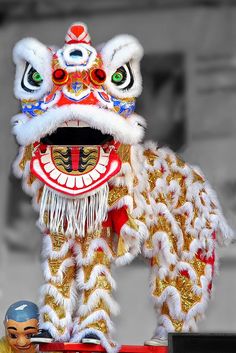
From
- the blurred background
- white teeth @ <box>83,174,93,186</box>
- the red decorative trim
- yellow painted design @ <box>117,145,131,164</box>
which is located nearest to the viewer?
the red decorative trim

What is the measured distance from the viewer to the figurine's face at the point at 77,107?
292 centimetres

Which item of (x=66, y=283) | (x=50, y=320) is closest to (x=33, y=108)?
(x=66, y=283)

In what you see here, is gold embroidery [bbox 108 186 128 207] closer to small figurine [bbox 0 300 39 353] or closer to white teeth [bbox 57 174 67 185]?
white teeth [bbox 57 174 67 185]

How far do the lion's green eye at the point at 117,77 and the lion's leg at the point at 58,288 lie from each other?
529mm

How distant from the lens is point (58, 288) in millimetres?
2961

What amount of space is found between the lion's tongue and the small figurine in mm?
449

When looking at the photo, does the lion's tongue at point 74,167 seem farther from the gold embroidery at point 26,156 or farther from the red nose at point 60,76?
the red nose at point 60,76

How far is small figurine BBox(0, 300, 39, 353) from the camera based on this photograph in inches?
119

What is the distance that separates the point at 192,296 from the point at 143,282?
1.78ft

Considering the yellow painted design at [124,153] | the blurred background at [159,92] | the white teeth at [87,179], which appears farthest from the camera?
the blurred background at [159,92]

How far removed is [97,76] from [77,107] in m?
0.13

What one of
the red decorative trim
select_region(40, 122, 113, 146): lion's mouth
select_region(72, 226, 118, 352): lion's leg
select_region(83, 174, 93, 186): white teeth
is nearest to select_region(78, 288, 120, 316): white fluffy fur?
select_region(72, 226, 118, 352): lion's leg

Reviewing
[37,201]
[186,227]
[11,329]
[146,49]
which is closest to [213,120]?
[146,49]

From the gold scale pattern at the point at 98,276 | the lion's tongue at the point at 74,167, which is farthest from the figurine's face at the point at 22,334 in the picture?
the lion's tongue at the point at 74,167
